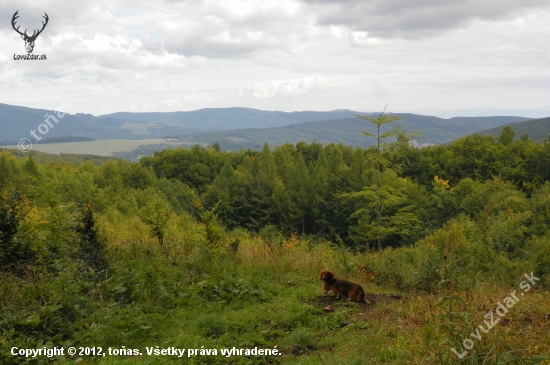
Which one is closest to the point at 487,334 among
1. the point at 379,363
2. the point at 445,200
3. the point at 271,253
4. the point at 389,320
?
the point at 379,363

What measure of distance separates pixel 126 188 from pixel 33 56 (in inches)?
1541

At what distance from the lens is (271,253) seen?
9.59 metres

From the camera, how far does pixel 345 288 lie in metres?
6.75

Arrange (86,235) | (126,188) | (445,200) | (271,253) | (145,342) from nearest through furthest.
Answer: (145,342) → (86,235) → (271,253) → (445,200) → (126,188)

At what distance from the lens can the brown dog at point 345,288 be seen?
6.61 meters

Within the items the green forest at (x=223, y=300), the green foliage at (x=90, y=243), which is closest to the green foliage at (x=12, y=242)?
the green forest at (x=223, y=300)

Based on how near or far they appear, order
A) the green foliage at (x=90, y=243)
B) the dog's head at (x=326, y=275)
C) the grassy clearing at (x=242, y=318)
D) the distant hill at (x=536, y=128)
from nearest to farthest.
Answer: the grassy clearing at (x=242, y=318)
the dog's head at (x=326, y=275)
the green foliage at (x=90, y=243)
the distant hill at (x=536, y=128)

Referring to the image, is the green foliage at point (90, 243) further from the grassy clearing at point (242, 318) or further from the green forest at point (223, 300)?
the grassy clearing at point (242, 318)

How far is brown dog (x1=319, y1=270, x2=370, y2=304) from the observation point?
6609mm

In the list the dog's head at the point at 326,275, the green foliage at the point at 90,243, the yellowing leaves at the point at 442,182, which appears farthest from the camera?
the yellowing leaves at the point at 442,182

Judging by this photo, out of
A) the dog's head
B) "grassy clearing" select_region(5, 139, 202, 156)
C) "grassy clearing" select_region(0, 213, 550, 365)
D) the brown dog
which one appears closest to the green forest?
"grassy clearing" select_region(0, 213, 550, 365)

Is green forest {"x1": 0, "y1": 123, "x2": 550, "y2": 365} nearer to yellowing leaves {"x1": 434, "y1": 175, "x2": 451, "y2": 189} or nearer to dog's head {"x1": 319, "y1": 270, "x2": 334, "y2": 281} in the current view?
dog's head {"x1": 319, "y1": 270, "x2": 334, "y2": 281}

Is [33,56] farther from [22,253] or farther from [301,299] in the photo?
[301,299]

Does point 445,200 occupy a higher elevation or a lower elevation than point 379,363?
lower
